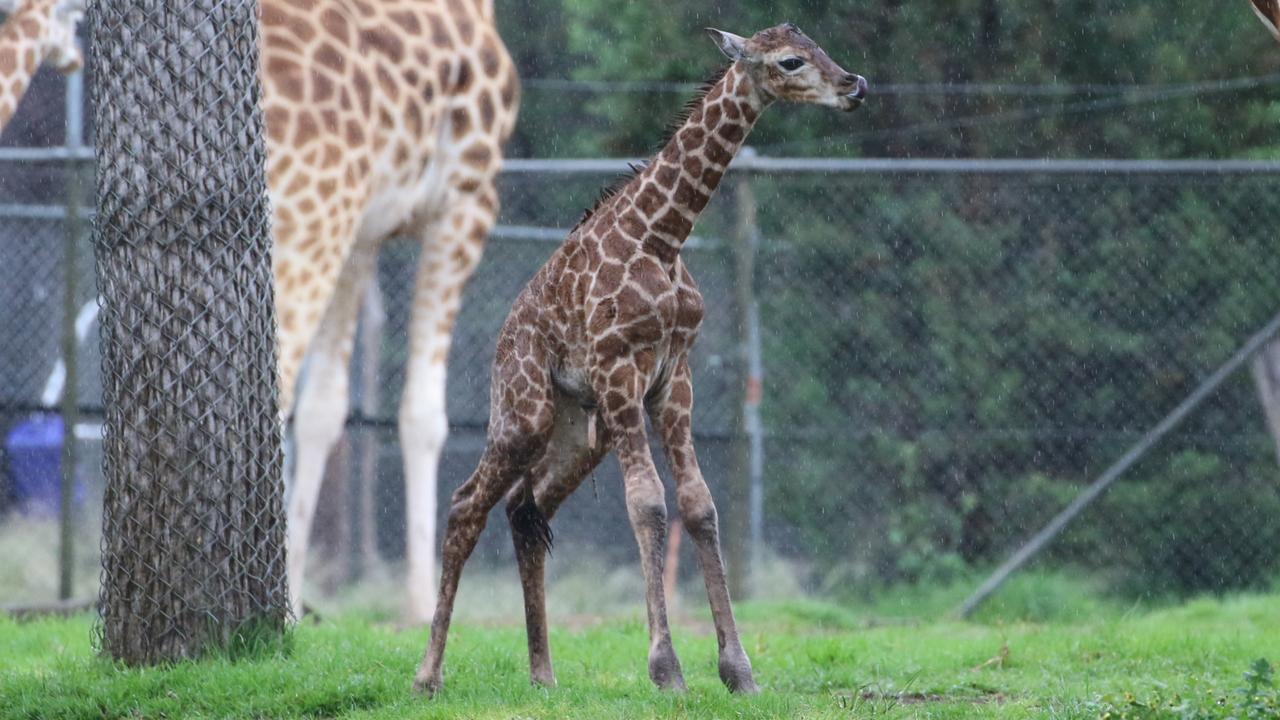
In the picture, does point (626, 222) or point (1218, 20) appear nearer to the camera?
point (626, 222)

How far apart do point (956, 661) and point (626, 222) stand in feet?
7.87

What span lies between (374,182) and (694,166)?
310cm

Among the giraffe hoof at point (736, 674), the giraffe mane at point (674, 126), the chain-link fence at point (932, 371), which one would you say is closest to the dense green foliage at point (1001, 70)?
the chain-link fence at point (932, 371)

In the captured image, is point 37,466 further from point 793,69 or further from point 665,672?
point 793,69

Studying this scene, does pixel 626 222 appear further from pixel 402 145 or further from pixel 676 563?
pixel 676 563

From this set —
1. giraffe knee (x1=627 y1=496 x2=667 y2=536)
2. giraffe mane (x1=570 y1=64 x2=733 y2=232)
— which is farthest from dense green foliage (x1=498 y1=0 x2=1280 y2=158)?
giraffe knee (x1=627 y1=496 x2=667 y2=536)

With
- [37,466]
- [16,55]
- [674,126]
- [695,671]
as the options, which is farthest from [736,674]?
[37,466]

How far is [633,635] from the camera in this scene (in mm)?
7398

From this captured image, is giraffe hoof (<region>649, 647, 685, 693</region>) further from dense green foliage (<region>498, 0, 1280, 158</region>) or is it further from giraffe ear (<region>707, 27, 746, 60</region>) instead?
dense green foliage (<region>498, 0, 1280, 158</region>)

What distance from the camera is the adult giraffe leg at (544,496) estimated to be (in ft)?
17.5

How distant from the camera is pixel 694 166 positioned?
5.20m

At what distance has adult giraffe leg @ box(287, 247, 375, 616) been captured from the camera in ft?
26.0

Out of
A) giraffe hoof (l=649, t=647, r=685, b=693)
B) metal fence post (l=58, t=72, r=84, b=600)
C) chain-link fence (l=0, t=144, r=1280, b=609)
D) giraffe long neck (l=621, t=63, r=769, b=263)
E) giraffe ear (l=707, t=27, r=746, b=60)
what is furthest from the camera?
chain-link fence (l=0, t=144, r=1280, b=609)

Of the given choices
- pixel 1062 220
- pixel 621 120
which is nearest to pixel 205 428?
pixel 1062 220
